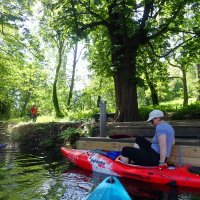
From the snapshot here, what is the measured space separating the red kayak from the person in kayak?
19cm

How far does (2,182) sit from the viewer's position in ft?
28.9

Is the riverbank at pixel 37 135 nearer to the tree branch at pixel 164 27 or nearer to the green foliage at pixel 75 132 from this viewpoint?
the green foliage at pixel 75 132

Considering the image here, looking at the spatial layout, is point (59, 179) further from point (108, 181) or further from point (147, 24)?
point (147, 24)

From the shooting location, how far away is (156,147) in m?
8.69

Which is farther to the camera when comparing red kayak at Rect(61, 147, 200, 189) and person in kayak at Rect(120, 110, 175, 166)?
person in kayak at Rect(120, 110, 175, 166)

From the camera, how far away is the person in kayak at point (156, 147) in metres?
8.35

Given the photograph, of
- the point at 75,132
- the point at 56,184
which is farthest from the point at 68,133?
the point at 56,184

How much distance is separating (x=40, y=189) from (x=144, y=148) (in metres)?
2.98

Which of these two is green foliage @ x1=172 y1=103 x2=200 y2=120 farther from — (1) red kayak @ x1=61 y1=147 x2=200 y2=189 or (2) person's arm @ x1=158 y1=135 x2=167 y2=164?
(2) person's arm @ x1=158 y1=135 x2=167 y2=164

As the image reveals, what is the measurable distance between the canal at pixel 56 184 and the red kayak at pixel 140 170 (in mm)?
184

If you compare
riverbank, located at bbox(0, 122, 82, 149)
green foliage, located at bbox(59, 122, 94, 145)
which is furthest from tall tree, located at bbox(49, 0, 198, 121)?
riverbank, located at bbox(0, 122, 82, 149)

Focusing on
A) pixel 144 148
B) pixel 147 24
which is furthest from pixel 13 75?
pixel 144 148

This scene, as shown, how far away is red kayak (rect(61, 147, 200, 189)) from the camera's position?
316 inches

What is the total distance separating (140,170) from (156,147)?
0.74 metres
